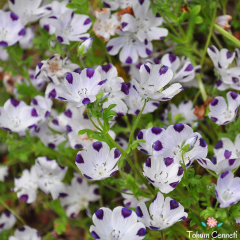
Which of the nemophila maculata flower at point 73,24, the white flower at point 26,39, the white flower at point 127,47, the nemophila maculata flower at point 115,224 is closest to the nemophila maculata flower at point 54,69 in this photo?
the nemophila maculata flower at point 73,24

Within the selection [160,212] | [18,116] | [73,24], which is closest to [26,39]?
[73,24]

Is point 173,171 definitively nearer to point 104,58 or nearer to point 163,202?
point 163,202

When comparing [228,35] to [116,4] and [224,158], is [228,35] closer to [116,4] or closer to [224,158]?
[116,4]

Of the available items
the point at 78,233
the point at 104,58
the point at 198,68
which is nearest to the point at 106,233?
the point at 78,233

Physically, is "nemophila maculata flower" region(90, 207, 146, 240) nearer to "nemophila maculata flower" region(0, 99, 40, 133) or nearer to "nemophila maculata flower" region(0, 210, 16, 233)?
"nemophila maculata flower" region(0, 99, 40, 133)

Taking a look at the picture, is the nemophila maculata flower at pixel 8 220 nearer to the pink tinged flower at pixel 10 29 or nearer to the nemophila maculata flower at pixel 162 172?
the pink tinged flower at pixel 10 29

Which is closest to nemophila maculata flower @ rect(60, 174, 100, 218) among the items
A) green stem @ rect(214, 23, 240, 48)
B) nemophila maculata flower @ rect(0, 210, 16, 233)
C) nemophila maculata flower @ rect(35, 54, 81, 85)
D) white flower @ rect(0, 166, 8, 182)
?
nemophila maculata flower @ rect(0, 210, 16, 233)
